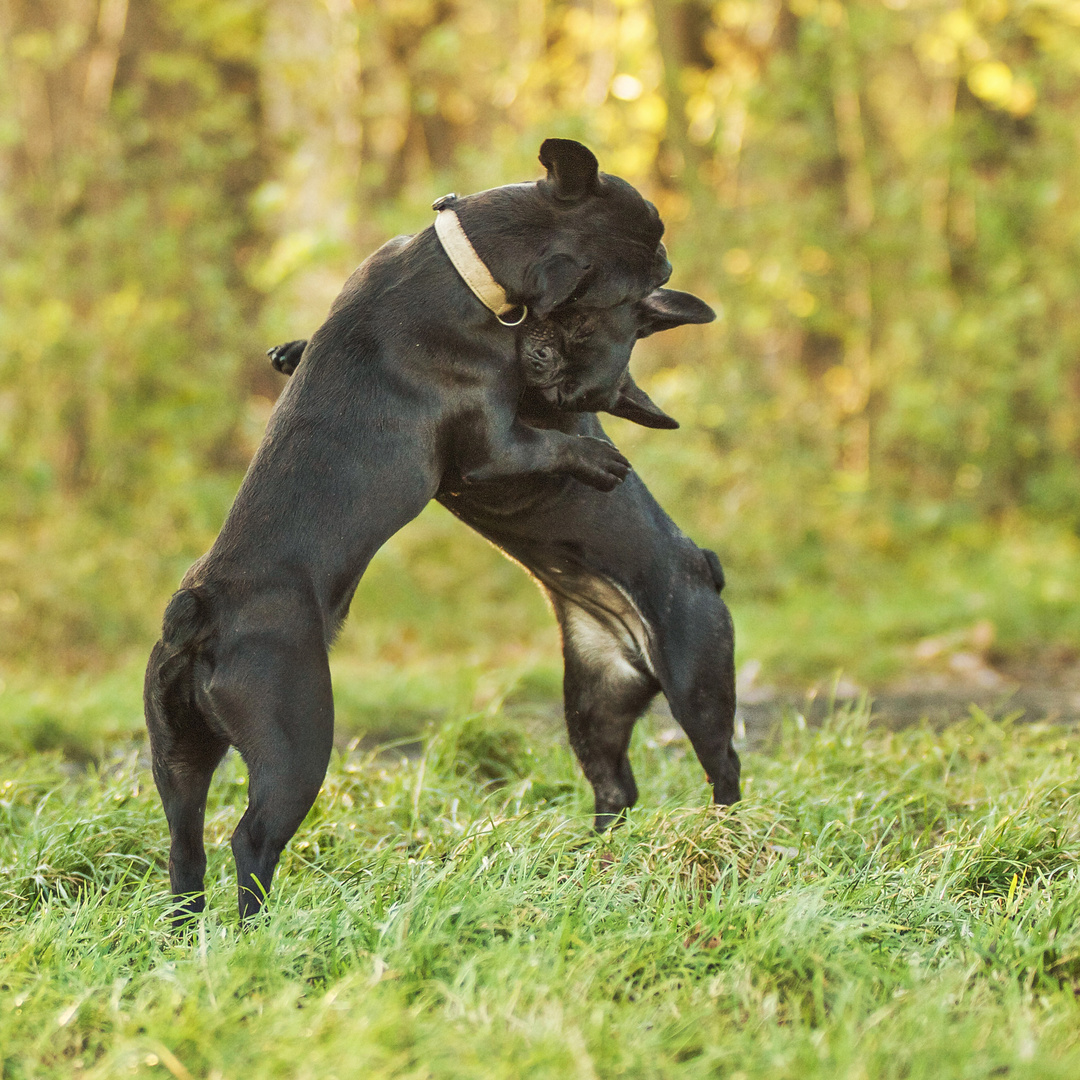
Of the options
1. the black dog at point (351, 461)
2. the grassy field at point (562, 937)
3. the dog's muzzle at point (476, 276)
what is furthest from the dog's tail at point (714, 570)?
the dog's muzzle at point (476, 276)

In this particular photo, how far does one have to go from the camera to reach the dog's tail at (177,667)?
2496 millimetres

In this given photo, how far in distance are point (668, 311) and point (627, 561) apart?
606 mm

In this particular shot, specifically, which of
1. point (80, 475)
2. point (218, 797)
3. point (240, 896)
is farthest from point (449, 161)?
point (240, 896)

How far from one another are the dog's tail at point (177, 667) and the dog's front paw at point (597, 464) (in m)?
0.86

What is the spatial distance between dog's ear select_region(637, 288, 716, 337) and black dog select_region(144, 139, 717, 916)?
0.10 m

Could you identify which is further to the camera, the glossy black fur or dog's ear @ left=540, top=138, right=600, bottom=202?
the glossy black fur

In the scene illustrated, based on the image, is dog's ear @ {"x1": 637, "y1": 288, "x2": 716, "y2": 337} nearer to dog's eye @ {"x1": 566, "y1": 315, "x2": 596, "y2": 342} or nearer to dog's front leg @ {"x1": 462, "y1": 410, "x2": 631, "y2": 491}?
dog's eye @ {"x1": 566, "y1": 315, "x2": 596, "y2": 342}

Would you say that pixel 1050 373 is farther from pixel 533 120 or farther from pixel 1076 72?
pixel 533 120

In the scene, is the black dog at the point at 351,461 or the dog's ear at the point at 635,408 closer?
the black dog at the point at 351,461

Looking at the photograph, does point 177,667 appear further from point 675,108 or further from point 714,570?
point 675,108

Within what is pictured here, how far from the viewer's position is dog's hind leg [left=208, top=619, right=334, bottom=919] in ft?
7.98

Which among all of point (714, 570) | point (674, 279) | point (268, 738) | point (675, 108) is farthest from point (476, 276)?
point (675, 108)

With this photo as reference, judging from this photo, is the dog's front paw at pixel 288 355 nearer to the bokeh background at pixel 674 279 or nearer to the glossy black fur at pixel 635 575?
the glossy black fur at pixel 635 575

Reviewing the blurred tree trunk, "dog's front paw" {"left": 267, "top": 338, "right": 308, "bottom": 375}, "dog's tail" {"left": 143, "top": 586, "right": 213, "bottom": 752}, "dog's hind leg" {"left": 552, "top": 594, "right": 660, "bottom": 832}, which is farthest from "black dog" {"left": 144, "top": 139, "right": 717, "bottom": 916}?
the blurred tree trunk
